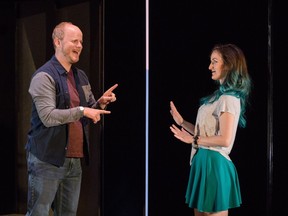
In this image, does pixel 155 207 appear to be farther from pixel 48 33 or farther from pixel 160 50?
pixel 48 33

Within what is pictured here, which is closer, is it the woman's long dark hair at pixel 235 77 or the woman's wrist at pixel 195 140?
the woman's long dark hair at pixel 235 77

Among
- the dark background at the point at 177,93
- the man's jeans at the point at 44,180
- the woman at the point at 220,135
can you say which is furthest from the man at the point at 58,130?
the woman at the point at 220,135

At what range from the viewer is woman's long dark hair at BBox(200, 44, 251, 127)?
9.23 feet

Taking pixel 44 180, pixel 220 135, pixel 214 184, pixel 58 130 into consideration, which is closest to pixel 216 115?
pixel 220 135

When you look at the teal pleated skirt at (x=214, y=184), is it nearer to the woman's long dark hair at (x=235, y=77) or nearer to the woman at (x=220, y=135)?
the woman at (x=220, y=135)

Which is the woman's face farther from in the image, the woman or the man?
the man

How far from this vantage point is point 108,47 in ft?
11.8

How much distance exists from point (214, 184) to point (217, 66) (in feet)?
2.38

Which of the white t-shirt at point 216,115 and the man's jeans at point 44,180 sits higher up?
the white t-shirt at point 216,115

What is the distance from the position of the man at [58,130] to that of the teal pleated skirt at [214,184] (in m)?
0.71

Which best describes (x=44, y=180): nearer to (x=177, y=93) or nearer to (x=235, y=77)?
(x=177, y=93)

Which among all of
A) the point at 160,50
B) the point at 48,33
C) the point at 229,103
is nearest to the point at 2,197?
the point at 48,33

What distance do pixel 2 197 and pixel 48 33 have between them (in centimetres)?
164

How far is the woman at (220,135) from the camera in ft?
9.11
